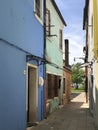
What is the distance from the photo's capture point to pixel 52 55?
882 inches

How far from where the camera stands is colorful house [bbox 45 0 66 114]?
20.5 m

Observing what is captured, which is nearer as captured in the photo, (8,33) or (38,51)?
(8,33)

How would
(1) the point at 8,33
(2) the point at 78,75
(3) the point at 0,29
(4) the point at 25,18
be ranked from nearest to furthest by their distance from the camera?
(3) the point at 0,29 → (1) the point at 8,33 → (4) the point at 25,18 → (2) the point at 78,75

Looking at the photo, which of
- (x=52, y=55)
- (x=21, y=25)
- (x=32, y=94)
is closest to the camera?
(x=21, y=25)

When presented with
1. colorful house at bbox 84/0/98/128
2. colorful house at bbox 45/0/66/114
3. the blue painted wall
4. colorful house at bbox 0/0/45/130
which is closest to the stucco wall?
colorful house at bbox 45/0/66/114

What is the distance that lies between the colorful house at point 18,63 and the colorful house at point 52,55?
2.27 metres

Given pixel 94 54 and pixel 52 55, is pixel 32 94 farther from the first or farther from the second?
pixel 52 55

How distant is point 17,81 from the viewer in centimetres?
1244

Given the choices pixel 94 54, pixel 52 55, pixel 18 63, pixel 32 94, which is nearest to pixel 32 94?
pixel 32 94

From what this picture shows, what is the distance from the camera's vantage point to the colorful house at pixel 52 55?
20.5 meters

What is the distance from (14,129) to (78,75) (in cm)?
8454

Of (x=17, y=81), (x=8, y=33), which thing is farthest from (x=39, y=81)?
(x=8, y=33)

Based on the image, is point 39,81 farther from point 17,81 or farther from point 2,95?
point 2,95

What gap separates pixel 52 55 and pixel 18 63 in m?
9.97
